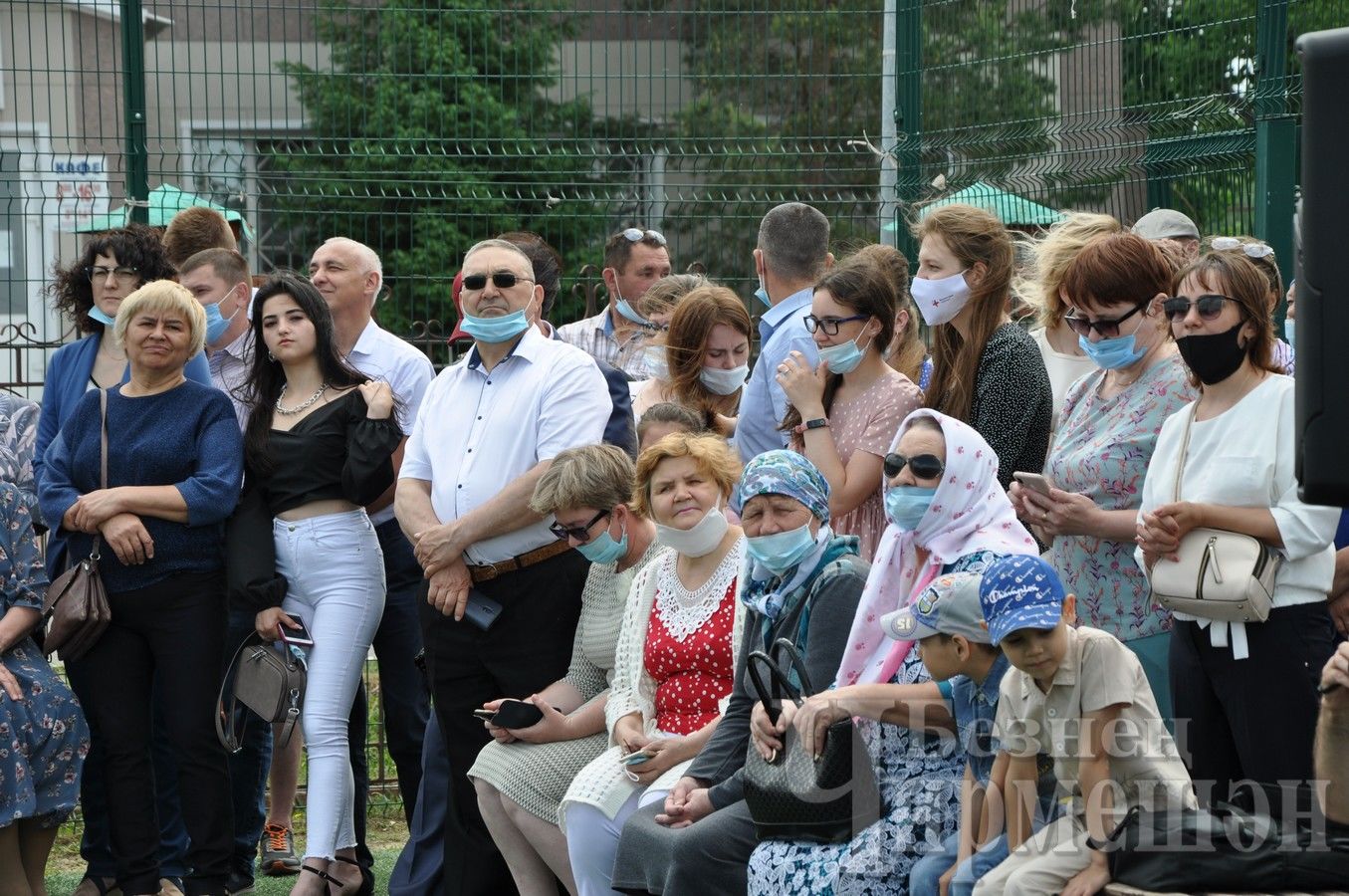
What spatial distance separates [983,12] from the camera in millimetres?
7539

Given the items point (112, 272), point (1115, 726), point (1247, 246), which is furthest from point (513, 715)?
point (1247, 246)

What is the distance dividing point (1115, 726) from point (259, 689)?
3118 millimetres

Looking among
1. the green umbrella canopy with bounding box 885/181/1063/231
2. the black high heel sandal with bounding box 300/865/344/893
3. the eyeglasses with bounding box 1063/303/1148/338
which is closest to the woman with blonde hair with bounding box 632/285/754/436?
the green umbrella canopy with bounding box 885/181/1063/231

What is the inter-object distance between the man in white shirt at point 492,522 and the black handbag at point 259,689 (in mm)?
473

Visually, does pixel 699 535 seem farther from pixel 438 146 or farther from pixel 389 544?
pixel 438 146

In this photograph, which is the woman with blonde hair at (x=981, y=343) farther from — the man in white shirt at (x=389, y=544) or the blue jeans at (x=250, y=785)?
the blue jeans at (x=250, y=785)

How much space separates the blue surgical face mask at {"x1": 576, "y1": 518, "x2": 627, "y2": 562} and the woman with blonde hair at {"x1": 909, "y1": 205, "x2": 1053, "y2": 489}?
1.05m

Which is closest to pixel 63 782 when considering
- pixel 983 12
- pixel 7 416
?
pixel 7 416

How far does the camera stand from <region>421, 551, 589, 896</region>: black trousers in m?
5.72

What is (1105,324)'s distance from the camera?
4.82 m

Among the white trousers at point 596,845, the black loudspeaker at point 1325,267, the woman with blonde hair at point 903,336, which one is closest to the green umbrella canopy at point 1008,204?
the woman with blonde hair at point 903,336

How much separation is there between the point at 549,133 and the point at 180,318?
2722 mm

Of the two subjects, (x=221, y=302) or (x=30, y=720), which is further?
(x=221, y=302)

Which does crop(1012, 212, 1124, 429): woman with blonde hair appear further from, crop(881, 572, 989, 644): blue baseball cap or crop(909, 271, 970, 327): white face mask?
crop(881, 572, 989, 644): blue baseball cap
